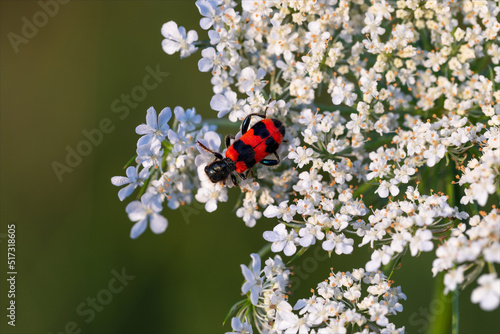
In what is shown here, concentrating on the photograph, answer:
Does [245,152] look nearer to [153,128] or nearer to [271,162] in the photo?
[271,162]

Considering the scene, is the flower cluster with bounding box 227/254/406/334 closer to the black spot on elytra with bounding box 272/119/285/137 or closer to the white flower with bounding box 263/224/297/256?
the white flower with bounding box 263/224/297/256

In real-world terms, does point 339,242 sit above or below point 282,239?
below

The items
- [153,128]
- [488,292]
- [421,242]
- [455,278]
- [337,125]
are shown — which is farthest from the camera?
[337,125]

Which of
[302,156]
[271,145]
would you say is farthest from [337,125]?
[271,145]

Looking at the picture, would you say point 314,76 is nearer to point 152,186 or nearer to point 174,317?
point 152,186

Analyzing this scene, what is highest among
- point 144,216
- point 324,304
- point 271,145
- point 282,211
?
point 144,216

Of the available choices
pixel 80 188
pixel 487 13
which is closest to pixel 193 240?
pixel 80 188

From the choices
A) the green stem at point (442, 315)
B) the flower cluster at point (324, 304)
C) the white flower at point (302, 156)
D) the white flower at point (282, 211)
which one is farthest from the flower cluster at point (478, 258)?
the white flower at point (302, 156)
